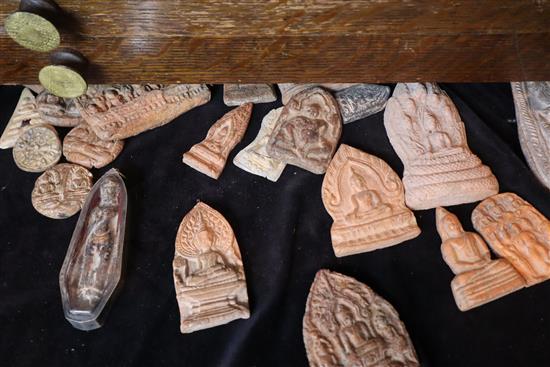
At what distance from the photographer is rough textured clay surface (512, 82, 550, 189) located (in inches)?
50.0

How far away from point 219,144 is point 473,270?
700 millimetres

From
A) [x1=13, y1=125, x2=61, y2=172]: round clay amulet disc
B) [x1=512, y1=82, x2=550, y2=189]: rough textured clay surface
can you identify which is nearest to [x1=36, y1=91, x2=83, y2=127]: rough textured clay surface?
[x1=13, y1=125, x2=61, y2=172]: round clay amulet disc

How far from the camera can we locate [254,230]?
49.6 inches

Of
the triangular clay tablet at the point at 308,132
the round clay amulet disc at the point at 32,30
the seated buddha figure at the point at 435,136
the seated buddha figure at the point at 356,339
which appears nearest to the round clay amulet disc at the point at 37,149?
the round clay amulet disc at the point at 32,30

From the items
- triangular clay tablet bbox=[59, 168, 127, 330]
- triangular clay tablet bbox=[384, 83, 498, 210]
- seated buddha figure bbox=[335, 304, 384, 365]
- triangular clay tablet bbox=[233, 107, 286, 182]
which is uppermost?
triangular clay tablet bbox=[384, 83, 498, 210]

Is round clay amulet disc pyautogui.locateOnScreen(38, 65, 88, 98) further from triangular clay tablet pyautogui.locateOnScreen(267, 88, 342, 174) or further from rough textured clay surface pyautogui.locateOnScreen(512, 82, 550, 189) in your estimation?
rough textured clay surface pyautogui.locateOnScreen(512, 82, 550, 189)

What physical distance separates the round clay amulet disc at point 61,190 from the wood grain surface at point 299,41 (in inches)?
9.5

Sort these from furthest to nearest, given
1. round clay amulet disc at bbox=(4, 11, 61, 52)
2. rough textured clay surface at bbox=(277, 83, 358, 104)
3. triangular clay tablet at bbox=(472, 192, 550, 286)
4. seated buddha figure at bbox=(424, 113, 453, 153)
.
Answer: rough textured clay surface at bbox=(277, 83, 358, 104)
seated buddha figure at bbox=(424, 113, 453, 153)
triangular clay tablet at bbox=(472, 192, 550, 286)
round clay amulet disc at bbox=(4, 11, 61, 52)

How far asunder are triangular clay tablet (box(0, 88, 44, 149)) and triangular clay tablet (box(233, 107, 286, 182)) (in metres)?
0.59

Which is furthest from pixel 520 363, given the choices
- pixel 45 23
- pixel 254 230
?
pixel 45 23

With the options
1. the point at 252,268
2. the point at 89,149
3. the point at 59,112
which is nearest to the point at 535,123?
the point at 252,268

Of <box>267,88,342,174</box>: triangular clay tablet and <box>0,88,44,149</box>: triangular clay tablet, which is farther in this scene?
<box>0,88,44,149</box>: triangular clay tablet

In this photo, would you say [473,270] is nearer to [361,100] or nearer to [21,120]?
[361,100]

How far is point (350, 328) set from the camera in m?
1.08
